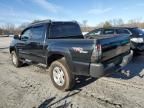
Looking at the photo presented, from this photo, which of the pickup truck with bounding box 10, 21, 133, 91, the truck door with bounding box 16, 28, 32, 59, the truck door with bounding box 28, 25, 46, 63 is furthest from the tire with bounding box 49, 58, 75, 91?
the truck door with bounding box 16, 28, 32, 59

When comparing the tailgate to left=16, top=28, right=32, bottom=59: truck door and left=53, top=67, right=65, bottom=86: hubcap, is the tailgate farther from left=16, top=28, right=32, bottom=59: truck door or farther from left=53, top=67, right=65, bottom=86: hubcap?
left=16, top=28, right=32, bottom=59: truck door

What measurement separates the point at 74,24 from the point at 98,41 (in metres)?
2.65

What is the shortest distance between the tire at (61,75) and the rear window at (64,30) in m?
1.01

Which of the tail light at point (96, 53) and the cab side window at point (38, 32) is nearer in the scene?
the tail light at point (96, 53)

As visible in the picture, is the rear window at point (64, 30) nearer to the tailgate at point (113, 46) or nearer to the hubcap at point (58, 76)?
the hubcap at point (58, 76)

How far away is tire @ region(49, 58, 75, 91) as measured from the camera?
15.4 ft

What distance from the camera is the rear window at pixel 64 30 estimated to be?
5562 mm

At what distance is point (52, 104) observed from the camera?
417 cm

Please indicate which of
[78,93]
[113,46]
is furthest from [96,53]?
[78,93]

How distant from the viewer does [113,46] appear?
175 inches

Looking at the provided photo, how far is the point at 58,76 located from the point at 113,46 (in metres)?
1.74

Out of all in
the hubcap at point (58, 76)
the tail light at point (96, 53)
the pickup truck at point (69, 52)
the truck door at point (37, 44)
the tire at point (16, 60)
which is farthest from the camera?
the tire at point (16, 60)

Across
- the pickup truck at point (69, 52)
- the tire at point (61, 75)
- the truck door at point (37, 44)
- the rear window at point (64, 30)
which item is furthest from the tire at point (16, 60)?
the tire at point (61, 75)

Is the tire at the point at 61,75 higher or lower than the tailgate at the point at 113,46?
lower
